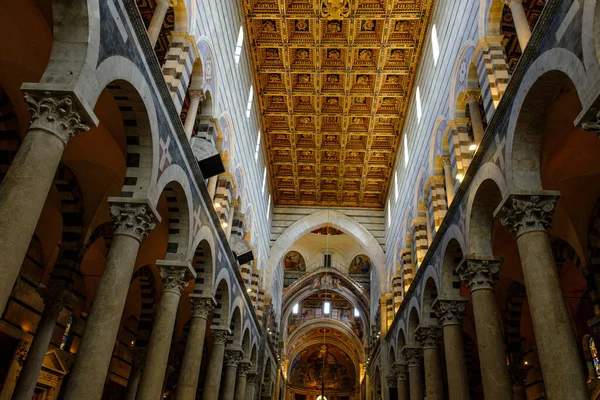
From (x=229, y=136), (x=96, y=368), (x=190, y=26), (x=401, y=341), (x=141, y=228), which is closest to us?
(x=96, y=368)

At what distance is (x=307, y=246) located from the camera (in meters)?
37.1

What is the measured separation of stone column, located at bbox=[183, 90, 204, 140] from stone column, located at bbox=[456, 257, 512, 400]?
6.67 m

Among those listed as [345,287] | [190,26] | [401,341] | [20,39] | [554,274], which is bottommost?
[554,274]

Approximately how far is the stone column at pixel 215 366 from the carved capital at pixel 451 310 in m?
6.65

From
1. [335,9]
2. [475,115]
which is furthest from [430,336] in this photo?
[335,9]

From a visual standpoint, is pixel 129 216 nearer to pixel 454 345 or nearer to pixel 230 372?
pixel 454 345

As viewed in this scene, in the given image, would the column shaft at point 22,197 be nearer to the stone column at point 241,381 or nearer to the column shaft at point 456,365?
the column shaft at point 456,365

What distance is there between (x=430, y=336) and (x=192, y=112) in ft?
30.1

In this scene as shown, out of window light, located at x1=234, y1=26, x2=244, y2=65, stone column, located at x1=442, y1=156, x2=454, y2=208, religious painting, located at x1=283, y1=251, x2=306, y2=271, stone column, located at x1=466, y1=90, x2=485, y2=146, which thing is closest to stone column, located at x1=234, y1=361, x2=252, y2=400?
stone column, located at x1=442, y1=156, x2=454, y2=208

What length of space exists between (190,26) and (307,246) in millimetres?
27105

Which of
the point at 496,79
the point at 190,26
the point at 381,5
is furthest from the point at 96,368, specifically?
the point at 381,5

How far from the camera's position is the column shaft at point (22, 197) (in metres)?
5.31

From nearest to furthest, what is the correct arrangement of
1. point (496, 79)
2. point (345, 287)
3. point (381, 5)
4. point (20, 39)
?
point (20, 39)
point (496, 79)
point (381, 5)
point (345, 287)

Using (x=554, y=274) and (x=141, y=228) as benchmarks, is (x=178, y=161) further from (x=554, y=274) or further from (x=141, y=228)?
(x=554, y=274)
